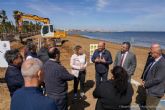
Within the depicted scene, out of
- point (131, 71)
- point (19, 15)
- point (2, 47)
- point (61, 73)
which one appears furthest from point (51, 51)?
point (19, 15)

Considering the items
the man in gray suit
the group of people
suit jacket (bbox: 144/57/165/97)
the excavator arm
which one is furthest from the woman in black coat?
the excavator arm

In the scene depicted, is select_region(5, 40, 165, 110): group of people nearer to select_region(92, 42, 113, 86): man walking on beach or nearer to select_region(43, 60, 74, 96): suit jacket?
select_region(43, 60, 74, 96): suit jacket

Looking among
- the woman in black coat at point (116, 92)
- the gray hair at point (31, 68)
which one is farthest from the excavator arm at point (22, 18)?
the gray hair at point (31, 68)

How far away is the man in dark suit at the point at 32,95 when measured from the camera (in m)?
2.87

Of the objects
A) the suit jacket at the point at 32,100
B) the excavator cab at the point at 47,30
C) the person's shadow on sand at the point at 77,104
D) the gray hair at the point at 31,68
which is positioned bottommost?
the person's shadow on sand at the point at 77,104

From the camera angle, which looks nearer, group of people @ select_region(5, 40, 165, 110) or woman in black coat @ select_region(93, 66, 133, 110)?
group of people @ select_region(5, 40, 165, 110)

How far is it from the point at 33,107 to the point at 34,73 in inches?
14.5

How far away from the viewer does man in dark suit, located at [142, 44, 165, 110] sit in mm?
5688

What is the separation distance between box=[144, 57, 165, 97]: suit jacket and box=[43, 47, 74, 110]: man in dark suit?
1.73 meters

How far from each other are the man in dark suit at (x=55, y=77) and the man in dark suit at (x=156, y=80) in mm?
1754

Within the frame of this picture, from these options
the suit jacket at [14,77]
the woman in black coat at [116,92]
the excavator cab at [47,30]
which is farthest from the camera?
the excavator cab at [47,30]

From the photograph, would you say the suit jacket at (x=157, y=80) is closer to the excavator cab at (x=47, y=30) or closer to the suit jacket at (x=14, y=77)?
the suit jacket at (x=14, y=77)

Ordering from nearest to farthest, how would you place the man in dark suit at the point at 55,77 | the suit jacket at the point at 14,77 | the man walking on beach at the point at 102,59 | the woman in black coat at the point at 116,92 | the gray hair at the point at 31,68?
the gray hair at the point at 31,68 → the woman in black coat at the point at 116,92 → the suit jacket at the point at 14,77 → the man in dark suit at the point at 55,77 → the man walking on beach at the point at 102,59

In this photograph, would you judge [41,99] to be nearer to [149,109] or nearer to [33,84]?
[33,84]
